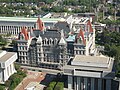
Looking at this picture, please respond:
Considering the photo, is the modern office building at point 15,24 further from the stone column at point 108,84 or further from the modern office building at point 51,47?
the stone column at point 108,84

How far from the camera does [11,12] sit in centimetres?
5912

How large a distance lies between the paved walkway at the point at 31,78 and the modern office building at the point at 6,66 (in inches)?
67.8

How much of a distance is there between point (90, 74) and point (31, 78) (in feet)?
22.2

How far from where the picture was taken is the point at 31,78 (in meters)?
31.7

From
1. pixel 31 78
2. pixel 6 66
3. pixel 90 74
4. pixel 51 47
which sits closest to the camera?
pixel 90 74

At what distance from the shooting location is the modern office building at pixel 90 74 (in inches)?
1093

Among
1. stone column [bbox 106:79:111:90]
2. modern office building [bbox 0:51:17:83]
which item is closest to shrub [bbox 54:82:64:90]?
stone column [bbox 106:79:111:90]

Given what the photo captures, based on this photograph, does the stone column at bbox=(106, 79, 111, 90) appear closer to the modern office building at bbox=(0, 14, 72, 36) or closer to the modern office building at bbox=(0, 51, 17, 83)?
the modern office building at bbox=(0, 51, 17, 83)

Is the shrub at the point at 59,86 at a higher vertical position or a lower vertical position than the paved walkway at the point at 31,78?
higher

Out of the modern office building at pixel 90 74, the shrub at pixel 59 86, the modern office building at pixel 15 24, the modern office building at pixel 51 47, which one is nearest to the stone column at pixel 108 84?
the modern office building at pixel 90 74

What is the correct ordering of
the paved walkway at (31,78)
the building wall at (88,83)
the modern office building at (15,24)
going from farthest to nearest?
the modern office building at (15,24) → the paved walkway at (31,78) → the building wall at (88,83)

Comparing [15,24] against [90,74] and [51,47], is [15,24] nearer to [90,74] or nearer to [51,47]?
[51,47]

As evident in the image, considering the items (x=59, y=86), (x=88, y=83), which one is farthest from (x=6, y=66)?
(x=88, y=83)

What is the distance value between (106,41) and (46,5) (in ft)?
88.6
